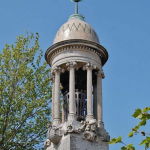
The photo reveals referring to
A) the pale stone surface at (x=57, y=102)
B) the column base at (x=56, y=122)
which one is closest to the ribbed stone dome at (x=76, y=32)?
the pale stone surface at (x=57, y=102)

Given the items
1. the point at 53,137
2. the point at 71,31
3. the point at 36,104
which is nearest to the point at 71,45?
the point at 71,31

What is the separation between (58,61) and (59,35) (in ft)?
4.51

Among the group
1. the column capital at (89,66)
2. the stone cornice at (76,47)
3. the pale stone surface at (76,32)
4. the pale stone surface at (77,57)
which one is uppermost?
the pale stone surface at (76,32)

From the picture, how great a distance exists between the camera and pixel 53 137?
22.2m

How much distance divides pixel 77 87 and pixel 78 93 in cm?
58

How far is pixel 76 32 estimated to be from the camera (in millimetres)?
24031

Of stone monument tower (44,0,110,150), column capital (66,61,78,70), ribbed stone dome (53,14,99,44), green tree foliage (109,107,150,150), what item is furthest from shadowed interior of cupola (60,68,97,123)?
green tree foliage (109,107,150,150)

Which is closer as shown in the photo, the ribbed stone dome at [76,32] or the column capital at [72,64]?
the column capital at [72,64]

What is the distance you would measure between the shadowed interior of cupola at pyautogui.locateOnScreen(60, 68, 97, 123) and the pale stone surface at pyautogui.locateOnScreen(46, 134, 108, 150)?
1425mm

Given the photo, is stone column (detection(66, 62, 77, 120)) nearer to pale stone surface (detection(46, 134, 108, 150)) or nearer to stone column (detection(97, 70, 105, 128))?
pale stone surface (detection(46, 134, 108, 150))

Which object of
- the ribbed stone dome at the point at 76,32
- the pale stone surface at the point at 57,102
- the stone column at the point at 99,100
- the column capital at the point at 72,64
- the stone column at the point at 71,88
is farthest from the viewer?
the ribbed stone dome at the point at 76,32

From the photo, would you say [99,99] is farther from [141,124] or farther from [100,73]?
[141,124]

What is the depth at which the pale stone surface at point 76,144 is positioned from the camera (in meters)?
21.5

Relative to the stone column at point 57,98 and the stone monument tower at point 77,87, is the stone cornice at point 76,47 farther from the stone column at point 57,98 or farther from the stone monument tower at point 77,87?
the stone column at point 57,98
